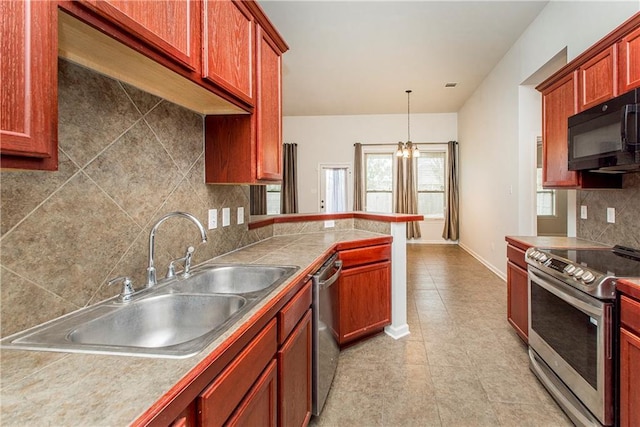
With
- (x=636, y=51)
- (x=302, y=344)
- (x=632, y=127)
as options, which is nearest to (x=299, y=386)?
(x=302, y=344)

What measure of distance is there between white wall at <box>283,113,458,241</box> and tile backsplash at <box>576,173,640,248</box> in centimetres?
505

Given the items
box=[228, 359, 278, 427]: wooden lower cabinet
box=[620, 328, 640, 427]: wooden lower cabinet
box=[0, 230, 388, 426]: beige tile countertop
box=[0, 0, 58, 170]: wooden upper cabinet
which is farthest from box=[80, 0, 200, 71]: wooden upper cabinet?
box=[620, 328, 640, 427]: wooden lower cabinet

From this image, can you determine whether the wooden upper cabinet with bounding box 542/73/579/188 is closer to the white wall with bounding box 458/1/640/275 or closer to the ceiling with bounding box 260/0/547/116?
the white wall with bounding box 458/1/640/275

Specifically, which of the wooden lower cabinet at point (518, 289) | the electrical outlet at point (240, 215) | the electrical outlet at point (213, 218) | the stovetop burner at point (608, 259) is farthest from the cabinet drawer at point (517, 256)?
the electrical outlet at point (213, 218)

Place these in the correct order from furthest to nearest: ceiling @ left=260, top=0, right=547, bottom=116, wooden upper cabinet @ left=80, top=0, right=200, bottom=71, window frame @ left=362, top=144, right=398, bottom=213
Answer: window frame @ left=362, top=144, right=398, bottom=213 < ceiling @ left=260, top=0, right=547, bottom=116 < wooden upper cabinet @ left=80, top=0, right=200, bottom=71

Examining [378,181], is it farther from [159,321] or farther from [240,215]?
[159,321]

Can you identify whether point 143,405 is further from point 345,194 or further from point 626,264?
point 345,194

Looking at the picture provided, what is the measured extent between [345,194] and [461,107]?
3268mm

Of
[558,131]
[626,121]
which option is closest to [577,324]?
[626,121]

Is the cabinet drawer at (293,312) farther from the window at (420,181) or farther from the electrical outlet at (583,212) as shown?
the window at (420,181)

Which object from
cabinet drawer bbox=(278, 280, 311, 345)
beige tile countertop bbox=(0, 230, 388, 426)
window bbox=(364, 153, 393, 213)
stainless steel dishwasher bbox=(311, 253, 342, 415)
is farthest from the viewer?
window bbox=(364, 153, 393, 213)

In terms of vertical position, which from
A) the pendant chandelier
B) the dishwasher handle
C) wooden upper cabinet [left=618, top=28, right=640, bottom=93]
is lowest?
the dishwasher handle

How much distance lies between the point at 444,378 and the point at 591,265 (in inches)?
46.1

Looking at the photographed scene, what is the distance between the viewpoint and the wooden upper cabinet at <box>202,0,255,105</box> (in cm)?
132
